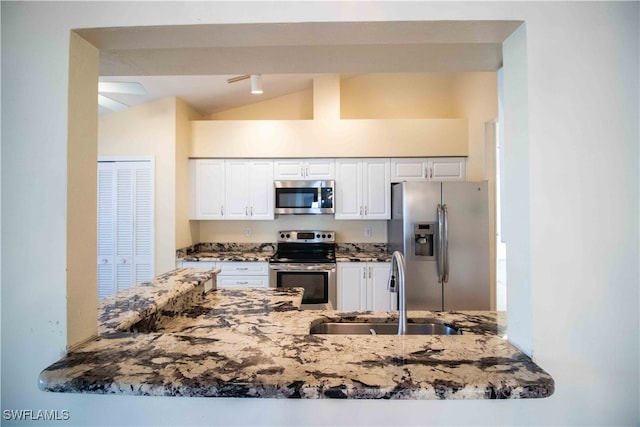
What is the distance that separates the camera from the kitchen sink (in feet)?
4.42

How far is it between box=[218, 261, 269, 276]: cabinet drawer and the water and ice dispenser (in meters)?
1.60

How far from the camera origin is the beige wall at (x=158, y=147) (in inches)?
129

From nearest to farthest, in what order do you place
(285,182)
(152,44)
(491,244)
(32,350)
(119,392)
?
(119,392)
(32,350)
(152,44)
(491,244)
(285,182)

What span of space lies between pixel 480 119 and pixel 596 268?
2859 millimetres

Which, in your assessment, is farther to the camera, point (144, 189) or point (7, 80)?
point (144, 189)

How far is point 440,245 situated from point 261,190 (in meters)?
2.05

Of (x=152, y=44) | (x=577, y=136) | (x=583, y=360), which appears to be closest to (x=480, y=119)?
(x=577, y=136)

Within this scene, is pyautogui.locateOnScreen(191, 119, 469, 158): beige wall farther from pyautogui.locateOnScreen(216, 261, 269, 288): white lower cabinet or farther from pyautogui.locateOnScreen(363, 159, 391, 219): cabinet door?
pyautogui.locateOnScreen(216, 261, 269, 288): white lower cabinet

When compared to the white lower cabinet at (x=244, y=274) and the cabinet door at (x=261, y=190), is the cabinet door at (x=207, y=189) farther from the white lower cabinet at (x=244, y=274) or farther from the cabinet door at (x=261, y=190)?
the white lower cabinet at (x=244, y=274)

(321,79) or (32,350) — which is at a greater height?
(321,79)

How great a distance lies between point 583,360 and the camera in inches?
31.0

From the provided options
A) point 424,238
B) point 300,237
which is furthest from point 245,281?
point 424,238

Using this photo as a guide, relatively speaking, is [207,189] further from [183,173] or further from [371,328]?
[371,328]

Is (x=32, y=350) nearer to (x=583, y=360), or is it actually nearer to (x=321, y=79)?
(x=583, y=360)
